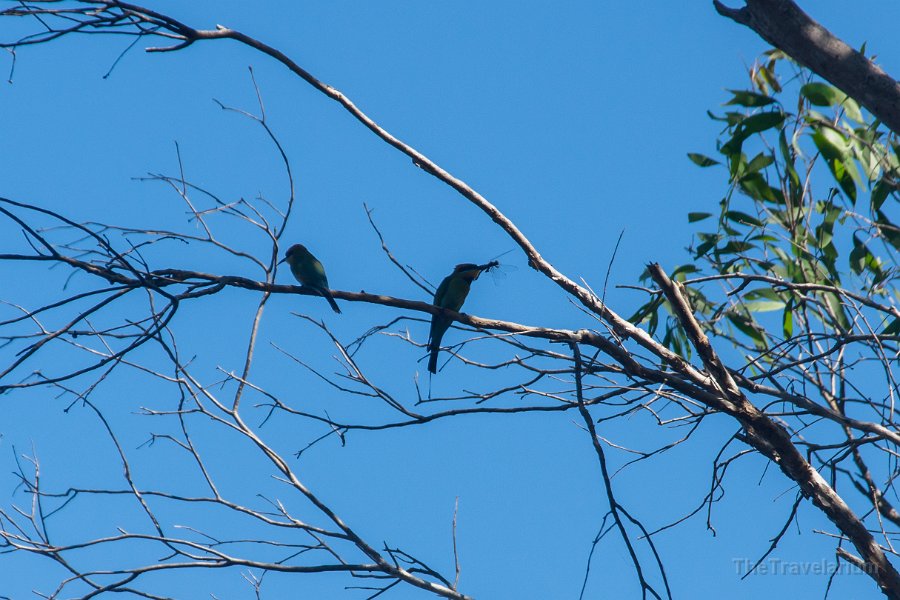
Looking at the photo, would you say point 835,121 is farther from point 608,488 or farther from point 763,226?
point 608,488

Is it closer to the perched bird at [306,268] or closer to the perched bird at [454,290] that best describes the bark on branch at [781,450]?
the perched bird at [454,290]

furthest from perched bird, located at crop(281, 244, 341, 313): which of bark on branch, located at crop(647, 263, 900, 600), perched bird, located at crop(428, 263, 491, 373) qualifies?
bark on branch, located at crop(647, 263, 900, 600)

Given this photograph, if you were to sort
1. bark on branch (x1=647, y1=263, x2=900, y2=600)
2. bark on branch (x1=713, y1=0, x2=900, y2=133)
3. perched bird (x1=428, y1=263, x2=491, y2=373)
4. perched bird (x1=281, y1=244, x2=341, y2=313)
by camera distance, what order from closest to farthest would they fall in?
bark on branch (x1=713, y1=0, x2=900, y2=133)
bark on branch (x1=647, y1=263, x2=900, y2=600)
perched bird (x1=428, y1=263, x2=491, y2=373)
perched bird (x1=281, y1=244, x2=341, y2=313)

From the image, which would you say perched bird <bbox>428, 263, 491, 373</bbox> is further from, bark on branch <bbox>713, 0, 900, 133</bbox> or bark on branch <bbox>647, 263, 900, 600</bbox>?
bark on branch <bbox>713, 0, 900, 133</bbox>

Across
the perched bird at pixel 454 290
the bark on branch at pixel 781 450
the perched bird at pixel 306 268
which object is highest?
the perched bird at pixel 306 268

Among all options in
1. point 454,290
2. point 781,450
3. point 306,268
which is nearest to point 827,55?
point 781,450

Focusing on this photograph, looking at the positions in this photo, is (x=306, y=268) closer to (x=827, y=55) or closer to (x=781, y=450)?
(x=781, y=450)

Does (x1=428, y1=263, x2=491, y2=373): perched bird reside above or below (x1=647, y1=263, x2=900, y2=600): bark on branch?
above

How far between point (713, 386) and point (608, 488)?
1.31 m

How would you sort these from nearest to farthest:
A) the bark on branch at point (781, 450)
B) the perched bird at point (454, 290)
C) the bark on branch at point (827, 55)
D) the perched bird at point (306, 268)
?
the bark on branch at point (827, 55) → the bark on branch at point (781, 450) → the perched bird at point (454, 290) → the perched bird at point (306, 268)

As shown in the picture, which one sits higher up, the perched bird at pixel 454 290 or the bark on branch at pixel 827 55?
the perched bird at pixel 454 290

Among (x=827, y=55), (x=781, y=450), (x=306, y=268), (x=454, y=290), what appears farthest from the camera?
(x=306, y=268)

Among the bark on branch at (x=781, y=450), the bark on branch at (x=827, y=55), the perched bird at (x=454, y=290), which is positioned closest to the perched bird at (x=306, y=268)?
the perched bird at (x=454, y=290)

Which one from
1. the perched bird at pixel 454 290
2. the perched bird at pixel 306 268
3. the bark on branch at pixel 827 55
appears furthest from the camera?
the perched bird at pixel 306 268
